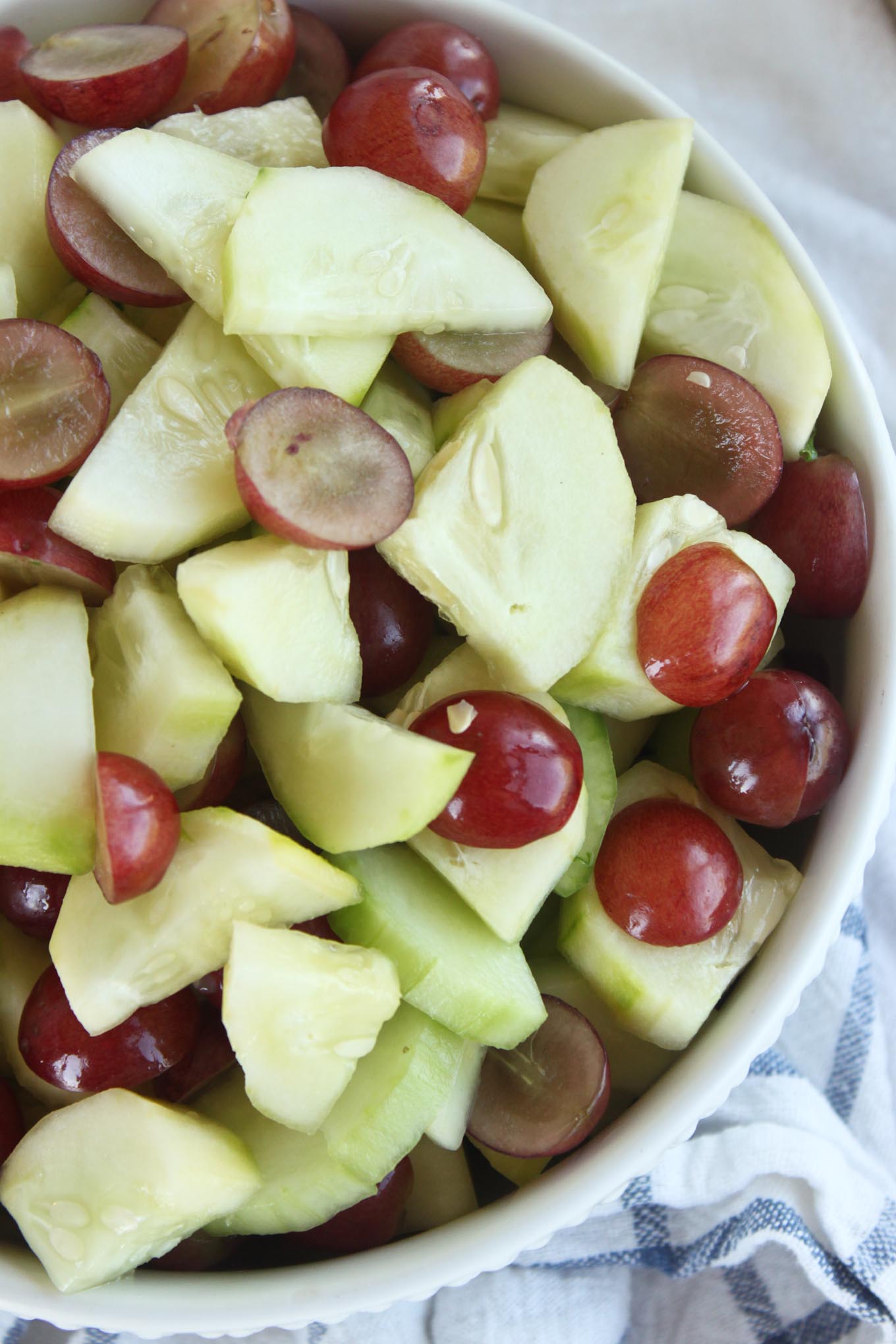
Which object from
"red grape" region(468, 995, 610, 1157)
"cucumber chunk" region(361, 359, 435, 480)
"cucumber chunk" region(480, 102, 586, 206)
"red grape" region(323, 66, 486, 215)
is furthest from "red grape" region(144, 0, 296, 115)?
"red grape" region(468, 995, 610, 1157)

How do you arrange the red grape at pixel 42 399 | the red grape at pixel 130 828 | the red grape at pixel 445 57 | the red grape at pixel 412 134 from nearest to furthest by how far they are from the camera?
the red grape at pixel 130 828, the red grape at pixel 42 399, the red grape at pixel 412 134, the red grape at pixel 445 57

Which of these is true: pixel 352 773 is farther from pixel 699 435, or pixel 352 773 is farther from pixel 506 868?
pixel 699 435

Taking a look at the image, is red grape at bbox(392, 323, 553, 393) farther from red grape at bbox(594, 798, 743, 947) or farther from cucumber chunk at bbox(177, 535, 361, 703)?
red grape at bbox(594, 798, 743, 947)

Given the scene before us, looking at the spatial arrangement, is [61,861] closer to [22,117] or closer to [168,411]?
[168,411]

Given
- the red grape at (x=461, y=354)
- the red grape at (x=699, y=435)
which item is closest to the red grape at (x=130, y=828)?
the red grape at (x=461, y=354)

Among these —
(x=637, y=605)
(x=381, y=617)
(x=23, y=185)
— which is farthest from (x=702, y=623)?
(x=23, y=185)

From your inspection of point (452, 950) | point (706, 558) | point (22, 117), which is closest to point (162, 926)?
point (452, 950)

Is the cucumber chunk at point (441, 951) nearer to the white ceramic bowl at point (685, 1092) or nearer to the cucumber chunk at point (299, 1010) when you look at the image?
the cucumber chunk at point (299, 1010)
